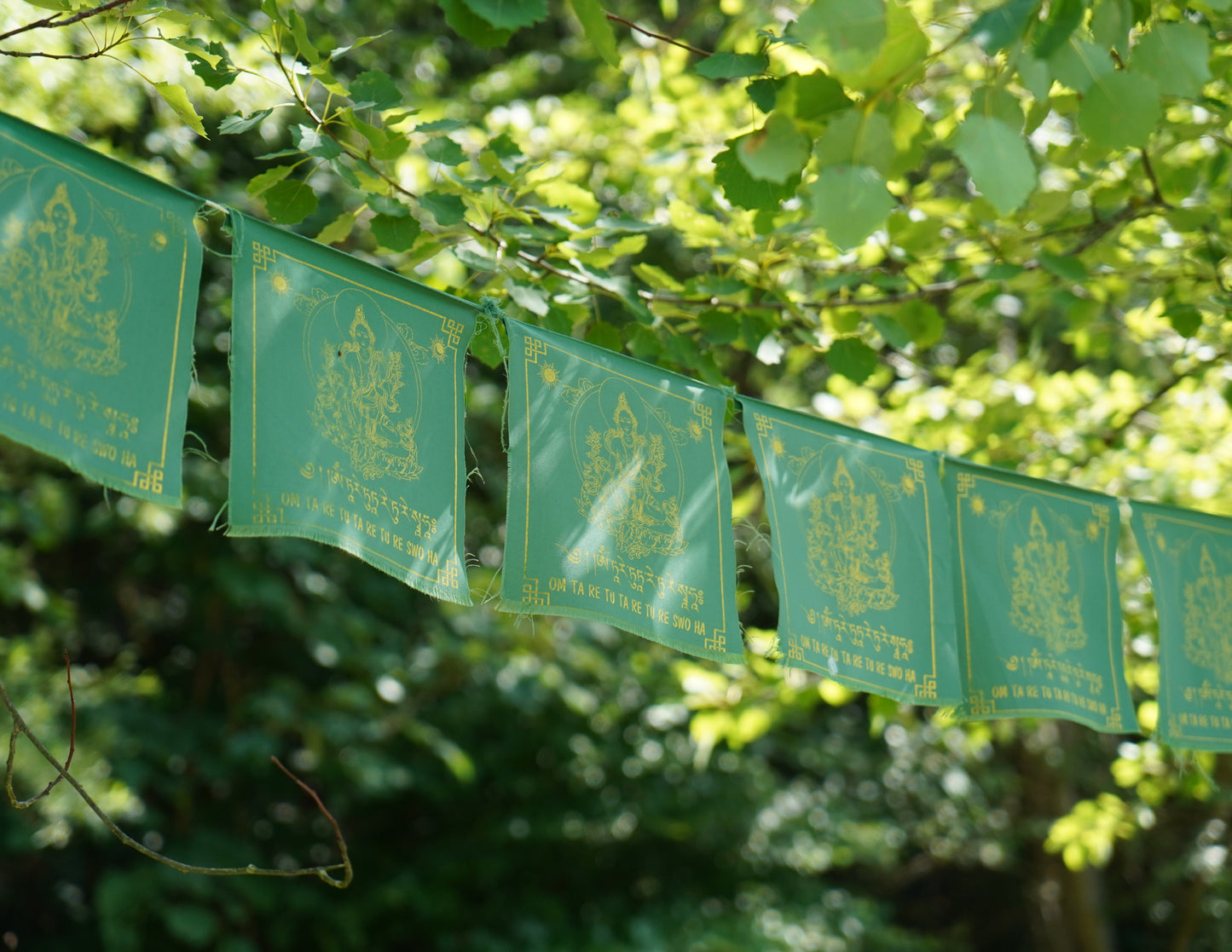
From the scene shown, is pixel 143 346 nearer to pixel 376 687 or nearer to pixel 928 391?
pixel 928 391

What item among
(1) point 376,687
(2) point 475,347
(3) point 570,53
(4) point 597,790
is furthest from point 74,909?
(3) point 570,53

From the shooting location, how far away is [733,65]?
1666 millimetres

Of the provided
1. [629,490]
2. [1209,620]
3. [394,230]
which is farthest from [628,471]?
[1209,620]

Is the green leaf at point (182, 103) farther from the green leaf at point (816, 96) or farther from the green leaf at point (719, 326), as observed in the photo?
the green leaf at point (719, 326)

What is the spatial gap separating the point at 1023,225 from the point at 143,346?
1.93 metres

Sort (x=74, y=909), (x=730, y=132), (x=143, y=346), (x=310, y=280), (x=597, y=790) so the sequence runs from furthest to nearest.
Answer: (x=597, y=790), (x=74, y=909), (x=730, y=132), (x=310, y=280), (x=143, y=346)

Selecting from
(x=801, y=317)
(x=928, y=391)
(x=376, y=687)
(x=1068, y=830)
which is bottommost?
(x=376, y=687)

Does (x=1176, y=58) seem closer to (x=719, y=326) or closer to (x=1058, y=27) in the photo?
(x=1058, y=27)

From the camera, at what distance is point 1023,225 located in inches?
99.9

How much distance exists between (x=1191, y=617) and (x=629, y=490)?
4.89ft

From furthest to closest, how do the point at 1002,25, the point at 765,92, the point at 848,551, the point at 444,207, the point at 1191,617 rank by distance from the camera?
1. the point at 1191,617
2. the point at 848,551
3. the point at 444,207
4. the point at 765,92
5. the point at 1002,25

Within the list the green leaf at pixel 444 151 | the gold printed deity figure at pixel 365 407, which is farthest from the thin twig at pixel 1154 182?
the gold printed deity figure at pixel 365 407

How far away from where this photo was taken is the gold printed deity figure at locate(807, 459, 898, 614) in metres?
2.16

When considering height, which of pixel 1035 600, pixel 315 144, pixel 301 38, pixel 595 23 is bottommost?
pixel 1035 600
